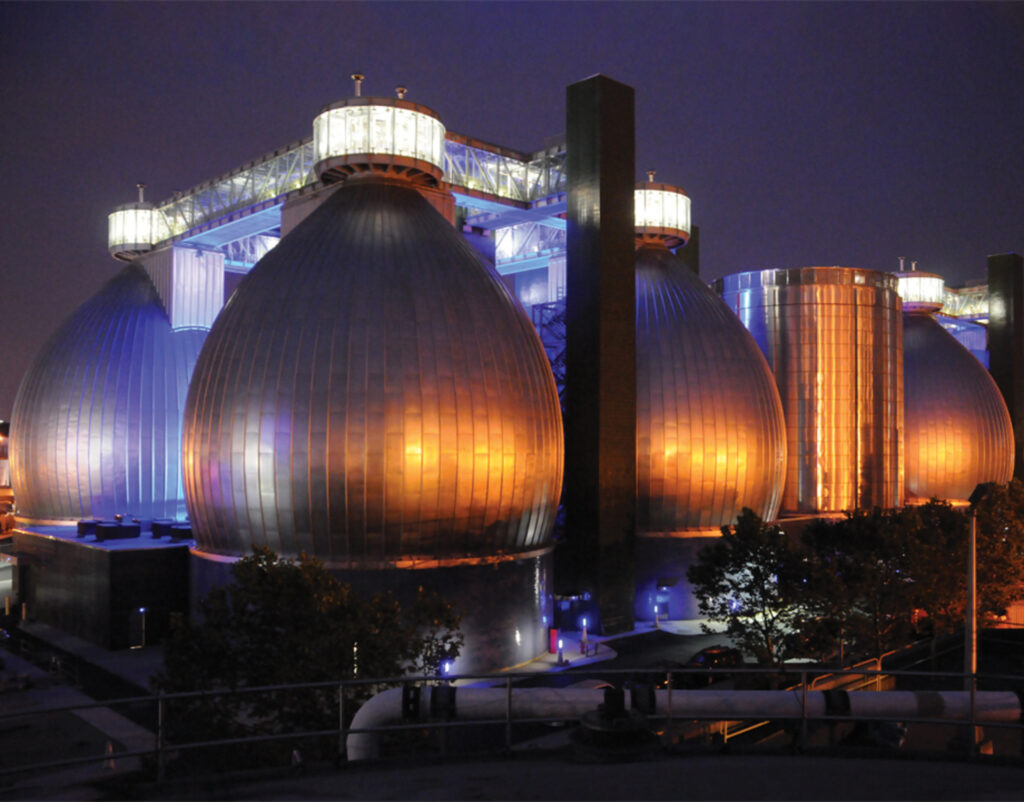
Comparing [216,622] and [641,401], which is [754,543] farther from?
[216,622]

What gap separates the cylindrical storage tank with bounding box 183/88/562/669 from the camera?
30234mm

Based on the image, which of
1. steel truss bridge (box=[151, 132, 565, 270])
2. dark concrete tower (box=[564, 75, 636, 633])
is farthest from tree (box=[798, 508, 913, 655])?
steel truss bridge (box=[151, 132, 565, 270])

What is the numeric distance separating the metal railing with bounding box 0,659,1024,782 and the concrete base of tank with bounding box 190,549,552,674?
1813mm

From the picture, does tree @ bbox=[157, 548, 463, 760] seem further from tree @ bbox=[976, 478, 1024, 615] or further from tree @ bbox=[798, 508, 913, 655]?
tree @ bbox=[976, 478, 1024, 615]

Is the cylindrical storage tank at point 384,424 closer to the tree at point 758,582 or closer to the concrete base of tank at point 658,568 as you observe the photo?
the tree at point 758,582

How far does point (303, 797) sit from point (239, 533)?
21.3 meters

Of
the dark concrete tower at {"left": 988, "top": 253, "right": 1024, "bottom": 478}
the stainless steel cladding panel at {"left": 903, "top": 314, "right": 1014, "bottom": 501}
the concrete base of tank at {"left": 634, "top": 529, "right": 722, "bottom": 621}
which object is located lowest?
the concrete base of tank at {"left": 634, "top": 529, "right": 722, "bottom": 621}

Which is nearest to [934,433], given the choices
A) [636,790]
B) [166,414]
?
[166,414]

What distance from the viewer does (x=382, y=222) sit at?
3456 centimetres

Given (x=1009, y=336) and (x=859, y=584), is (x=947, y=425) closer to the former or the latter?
(x=1009, y=336)

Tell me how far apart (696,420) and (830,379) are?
15175 mm

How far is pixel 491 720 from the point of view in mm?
14477

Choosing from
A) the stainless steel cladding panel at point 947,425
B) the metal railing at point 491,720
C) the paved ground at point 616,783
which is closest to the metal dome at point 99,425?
the metal railing at point 491,720

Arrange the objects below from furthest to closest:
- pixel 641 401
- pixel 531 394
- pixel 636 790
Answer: pixel 641 401 < pixel 531 394 < pixel 636 790
